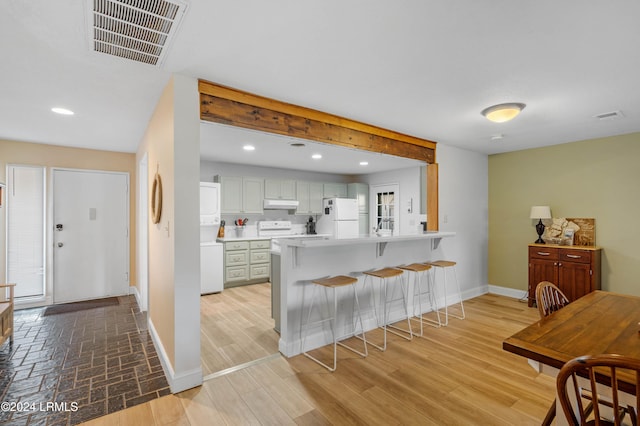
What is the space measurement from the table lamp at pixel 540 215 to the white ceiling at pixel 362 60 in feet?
4.63

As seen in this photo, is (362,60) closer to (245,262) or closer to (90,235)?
(245,262)

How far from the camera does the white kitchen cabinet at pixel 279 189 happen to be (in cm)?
617

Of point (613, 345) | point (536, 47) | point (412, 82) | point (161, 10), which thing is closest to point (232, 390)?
point (613, 345)

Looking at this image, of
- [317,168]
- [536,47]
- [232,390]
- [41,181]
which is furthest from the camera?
[317,168]

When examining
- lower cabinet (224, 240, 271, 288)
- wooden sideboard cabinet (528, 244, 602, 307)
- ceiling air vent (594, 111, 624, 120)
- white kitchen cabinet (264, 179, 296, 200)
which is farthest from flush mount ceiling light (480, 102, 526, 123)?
lower cabinet (224, 240, 271, 288)

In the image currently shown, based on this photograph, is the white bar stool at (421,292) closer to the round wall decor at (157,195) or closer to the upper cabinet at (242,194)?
the round wall decor at (157,195)

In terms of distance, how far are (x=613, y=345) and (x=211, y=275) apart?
193 inches

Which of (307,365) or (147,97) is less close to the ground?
(147,97)

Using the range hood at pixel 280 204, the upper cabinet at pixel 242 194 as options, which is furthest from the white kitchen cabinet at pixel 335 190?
the upper cabinet at pixel 242 194

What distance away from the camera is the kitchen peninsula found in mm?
2895

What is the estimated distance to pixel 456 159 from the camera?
4.69 meters

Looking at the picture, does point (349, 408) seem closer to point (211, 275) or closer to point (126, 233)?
point (211, 275)

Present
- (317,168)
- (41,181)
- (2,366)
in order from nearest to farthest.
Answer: (2,366), (41,181), (317,168)

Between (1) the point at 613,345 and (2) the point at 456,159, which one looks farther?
(2) the point at 456,159
